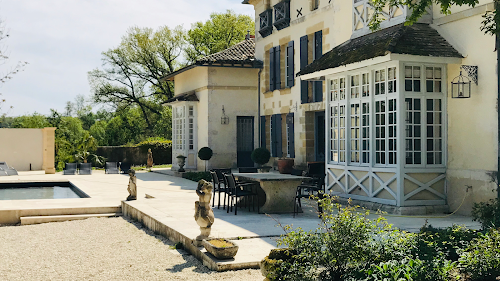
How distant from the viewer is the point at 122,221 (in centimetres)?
1094

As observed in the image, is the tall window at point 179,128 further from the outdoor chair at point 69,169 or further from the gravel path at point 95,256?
the gravel path at point 95,256

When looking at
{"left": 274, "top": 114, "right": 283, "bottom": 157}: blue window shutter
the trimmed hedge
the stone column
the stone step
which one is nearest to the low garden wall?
the trimmed hedge

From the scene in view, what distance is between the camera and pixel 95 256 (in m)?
7.47

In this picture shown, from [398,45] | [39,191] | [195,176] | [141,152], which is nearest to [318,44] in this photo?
[195,176]

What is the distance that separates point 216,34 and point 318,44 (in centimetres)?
2236

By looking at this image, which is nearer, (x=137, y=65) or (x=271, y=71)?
(x=271, y=71)

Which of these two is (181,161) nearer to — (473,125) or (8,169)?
(8,169)

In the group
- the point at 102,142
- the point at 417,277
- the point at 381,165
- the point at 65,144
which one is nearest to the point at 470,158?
the point at 381,165

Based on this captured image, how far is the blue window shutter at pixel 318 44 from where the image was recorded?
16.7m

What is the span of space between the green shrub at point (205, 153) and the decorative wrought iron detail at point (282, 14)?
553 centimetres

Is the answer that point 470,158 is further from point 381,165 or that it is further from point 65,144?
point 65,144

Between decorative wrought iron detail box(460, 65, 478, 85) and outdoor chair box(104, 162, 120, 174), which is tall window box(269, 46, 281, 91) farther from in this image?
decorative wrought iron detail box(460, 65, 478, 85)

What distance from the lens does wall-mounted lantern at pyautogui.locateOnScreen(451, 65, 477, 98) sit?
9.49m

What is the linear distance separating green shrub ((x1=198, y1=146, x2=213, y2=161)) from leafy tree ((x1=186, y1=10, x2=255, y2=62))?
18637mm
